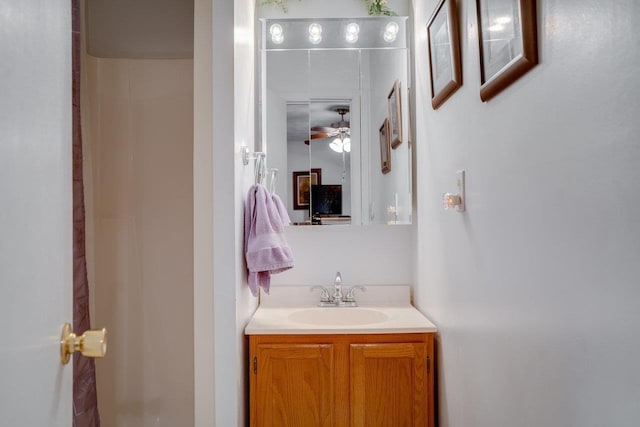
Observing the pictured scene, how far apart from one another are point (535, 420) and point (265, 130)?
1.77 m

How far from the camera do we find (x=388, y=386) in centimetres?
176

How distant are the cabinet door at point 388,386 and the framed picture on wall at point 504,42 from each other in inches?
43.7

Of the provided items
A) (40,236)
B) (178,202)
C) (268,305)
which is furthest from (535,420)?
(178,202)

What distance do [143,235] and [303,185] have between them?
853 mm

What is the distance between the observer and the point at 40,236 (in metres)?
0.62

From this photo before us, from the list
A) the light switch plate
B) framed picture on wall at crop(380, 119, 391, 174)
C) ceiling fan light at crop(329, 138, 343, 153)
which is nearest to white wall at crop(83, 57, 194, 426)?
ceiling fan light at crop(329, 138, 343, 153)

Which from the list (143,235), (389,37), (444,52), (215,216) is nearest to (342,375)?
(215,216)

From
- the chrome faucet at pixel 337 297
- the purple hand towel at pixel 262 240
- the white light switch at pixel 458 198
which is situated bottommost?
the chrome faucet at pixel 337 297

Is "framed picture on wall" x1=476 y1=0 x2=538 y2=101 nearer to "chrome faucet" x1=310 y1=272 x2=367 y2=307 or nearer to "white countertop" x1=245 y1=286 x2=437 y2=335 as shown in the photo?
"white countertop" x1=245 y1=286 x2=437 y2=335

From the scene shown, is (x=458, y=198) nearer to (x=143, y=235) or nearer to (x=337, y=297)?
(x=337, y=297)

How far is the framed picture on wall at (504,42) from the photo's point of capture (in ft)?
3.04

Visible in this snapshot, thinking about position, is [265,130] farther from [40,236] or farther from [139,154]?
[40,236]

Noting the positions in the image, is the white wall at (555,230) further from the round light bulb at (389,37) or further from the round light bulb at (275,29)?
the round light bulb at (275,29)

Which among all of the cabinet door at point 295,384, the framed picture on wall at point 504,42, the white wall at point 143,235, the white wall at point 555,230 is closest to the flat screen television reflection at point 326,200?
the white wall at point 143,235
